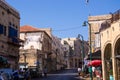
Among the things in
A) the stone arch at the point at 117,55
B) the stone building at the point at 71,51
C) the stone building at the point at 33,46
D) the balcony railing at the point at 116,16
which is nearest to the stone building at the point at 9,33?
the stone building at the point at 33,46

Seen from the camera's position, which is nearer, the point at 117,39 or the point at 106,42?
the point at 117,39

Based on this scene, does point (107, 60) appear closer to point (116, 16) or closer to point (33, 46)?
point (116, 16)

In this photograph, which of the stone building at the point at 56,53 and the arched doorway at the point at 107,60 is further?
the stone building at the point at 56,53

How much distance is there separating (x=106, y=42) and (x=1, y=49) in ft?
73.5

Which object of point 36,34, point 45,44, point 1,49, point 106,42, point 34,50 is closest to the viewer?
point 106,42

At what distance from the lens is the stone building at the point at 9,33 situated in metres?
52.7

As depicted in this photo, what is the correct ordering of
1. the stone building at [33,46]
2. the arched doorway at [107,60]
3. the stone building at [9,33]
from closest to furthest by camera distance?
the arched doorway at [107,60]
the stone building at [9,33]
the stone building at [33,46]

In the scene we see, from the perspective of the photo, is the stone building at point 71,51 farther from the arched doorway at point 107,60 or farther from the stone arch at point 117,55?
the stone arch at point 117,55

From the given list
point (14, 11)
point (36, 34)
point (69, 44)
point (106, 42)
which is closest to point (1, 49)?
point (14, 11)

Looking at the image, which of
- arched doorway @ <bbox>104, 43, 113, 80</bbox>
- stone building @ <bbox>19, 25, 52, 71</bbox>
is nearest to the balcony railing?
arched doorway @ <bbox>104, 43, 113, 80</bbox>

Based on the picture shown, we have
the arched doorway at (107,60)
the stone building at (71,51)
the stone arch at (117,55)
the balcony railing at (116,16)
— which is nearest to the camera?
the balcony railing at (116,16)

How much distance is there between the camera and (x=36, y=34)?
8362 centimetres

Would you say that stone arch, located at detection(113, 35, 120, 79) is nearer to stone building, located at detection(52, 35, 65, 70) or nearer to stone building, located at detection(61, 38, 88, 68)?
stone building, located at detection(52, 35, 65, 70)

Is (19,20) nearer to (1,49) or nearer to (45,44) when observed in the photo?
(1,49)
